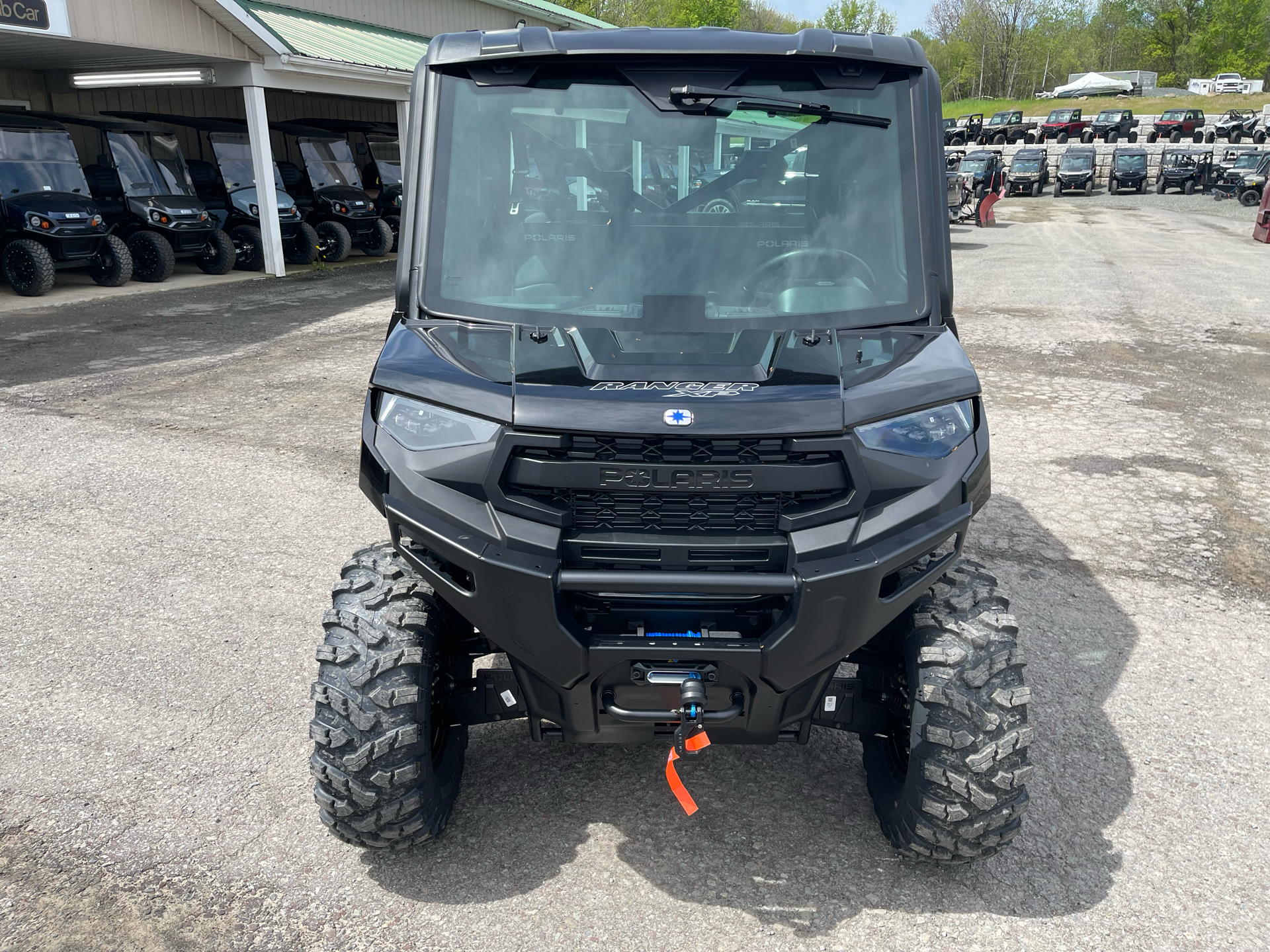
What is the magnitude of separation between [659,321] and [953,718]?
129cm

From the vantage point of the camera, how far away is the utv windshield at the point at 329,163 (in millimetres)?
18312

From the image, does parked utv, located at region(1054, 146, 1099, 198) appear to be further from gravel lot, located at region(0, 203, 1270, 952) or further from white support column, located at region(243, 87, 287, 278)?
gravel lot, located at region(0, 203, 1270, 952)

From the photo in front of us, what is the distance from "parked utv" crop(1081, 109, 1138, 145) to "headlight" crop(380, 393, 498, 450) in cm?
5303

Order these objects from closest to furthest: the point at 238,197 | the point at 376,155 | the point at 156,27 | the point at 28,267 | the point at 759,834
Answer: the point at 759,834 → the point at 28,267 → the point at 156,27 → the point at 238,197 → the point at 376,155

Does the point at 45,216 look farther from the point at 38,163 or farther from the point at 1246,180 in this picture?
the point at 1246,180

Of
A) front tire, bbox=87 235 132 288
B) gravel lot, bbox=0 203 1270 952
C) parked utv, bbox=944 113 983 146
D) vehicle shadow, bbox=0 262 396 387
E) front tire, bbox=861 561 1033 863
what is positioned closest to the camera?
front tire, bbox=861 561 1033 863

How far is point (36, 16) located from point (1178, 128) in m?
49.4

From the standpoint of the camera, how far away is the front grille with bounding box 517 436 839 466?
2.38m

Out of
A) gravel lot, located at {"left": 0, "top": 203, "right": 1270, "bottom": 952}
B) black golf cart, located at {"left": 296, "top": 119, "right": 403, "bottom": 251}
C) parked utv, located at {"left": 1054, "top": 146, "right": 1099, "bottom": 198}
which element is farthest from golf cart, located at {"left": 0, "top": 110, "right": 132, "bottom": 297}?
parked utv, located at {"left": 1054, "top": 146, "right": 1099, "bottom": 198}

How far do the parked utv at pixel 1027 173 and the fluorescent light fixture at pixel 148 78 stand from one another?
2913 centimetres

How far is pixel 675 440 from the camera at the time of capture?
2.38 metres

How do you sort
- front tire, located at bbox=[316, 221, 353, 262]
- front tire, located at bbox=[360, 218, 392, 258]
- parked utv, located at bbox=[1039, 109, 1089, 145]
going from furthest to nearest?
1. parked utv, located at bbox=[1039, 109, 1089, 145]
2. front tire, located at bbox=[360, 218, 392, 258]
3. front tire, located at bbox=[316, 221, 353, 262]

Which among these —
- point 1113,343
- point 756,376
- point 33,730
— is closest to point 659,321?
point 756,376

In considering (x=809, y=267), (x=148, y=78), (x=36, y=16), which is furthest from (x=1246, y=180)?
(x=809, y=267)
